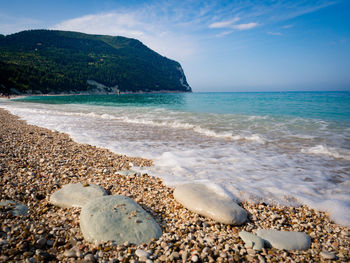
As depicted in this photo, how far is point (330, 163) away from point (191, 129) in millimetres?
7362

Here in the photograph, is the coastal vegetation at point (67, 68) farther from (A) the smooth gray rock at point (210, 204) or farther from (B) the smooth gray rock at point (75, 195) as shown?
(A) the smooth gray rock at point (210, 204)

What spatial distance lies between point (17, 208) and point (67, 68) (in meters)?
142

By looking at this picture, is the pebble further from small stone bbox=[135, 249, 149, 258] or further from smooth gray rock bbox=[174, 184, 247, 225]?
smooth gray rock bbox=[174, 184, 247, 225]

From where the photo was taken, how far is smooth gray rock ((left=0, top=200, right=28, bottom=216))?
3127mm

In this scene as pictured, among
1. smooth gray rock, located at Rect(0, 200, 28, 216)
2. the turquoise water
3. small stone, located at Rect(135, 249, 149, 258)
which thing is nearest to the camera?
small stone, located at Rect(135, 249, 149, 258)

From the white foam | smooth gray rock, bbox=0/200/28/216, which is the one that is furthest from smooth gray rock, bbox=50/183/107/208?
the white foam

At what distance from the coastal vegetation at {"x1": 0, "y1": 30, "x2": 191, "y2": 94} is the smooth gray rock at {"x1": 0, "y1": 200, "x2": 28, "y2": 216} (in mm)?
90529

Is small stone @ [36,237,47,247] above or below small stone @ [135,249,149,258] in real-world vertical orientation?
above

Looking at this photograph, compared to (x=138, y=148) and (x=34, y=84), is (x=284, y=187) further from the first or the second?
(x=34, y=84)

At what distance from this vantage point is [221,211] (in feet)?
10.9

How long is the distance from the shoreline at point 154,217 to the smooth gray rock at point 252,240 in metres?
0.07

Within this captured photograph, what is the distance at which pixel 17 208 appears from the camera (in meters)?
3.24

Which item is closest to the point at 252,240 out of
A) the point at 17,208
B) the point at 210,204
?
the point at 210,204

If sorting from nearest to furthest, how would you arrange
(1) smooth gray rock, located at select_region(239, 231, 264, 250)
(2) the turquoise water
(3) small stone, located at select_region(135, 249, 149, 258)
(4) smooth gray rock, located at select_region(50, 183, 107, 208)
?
1. (3) small stone, located at select_region(135, 249, 149, 258)
2. (1) smooth gray rock, located at select_region(239, 231, 264, 250)
3. (4) smooth gray rock, located at select_region(50, 183, 107, 208)
4. (2) the turquoise water
